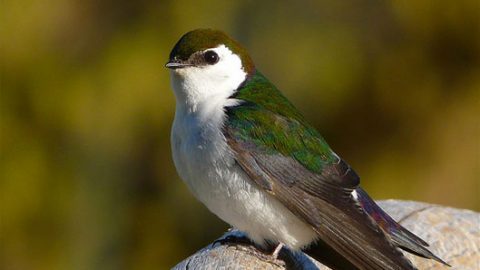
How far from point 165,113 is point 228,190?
344 cm

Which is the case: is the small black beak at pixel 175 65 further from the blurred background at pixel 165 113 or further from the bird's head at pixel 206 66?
the blurred background at pixel 165 113

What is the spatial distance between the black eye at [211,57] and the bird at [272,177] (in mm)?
30

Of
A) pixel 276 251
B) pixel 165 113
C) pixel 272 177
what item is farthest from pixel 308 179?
pixel 165 113

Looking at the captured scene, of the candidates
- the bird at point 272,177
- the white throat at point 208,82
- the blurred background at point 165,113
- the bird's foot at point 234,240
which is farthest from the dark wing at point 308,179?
the blurred background at point 165,113

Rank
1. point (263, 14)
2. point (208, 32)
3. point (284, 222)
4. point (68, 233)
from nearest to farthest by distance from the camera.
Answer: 1. point (284, 222)
2. point (208, 32)
3. point (68, 233)
4. point (263, 14)

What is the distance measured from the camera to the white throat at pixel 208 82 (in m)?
4.31

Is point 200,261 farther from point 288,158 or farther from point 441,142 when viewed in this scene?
point 441,142

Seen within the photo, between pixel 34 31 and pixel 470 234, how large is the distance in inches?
160

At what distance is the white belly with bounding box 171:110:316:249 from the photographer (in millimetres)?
4090

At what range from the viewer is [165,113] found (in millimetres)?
7469

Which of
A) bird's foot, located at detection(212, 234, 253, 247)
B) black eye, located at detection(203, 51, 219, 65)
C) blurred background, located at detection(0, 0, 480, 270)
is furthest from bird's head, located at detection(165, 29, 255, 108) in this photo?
blurred background, located at detection(0, 0, 480, 270)

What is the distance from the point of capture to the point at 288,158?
423 cm

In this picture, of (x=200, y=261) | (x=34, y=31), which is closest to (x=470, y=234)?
(x=200, y=261)

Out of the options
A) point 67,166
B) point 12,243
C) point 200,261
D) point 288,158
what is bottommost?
point 12,243
